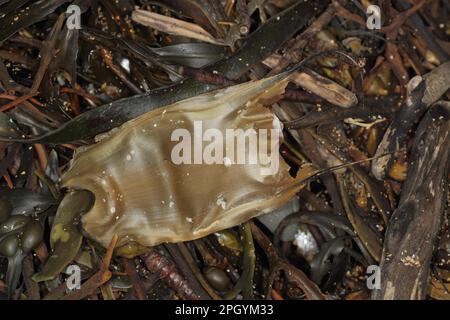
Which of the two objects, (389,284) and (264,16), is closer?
(389,284)

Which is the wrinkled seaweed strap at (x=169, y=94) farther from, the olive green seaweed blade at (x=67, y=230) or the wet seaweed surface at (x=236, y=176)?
the olive green seaweed blade at (x=67, y=230)

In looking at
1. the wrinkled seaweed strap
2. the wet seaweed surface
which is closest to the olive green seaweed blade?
the wet seaweed surface

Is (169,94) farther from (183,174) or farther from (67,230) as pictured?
(67,230)

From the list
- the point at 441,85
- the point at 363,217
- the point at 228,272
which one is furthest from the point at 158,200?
the point at 441,85

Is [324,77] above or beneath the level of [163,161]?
above

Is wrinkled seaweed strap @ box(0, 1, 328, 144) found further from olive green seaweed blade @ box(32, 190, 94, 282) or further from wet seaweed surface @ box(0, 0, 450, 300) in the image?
olive green seaweed blade @ box(32, 190, 94, 282)

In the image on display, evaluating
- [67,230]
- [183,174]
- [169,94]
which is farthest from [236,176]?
[67,230]

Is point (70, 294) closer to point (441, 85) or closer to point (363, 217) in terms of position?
point (363, 217)
